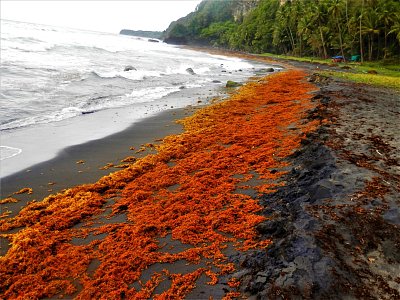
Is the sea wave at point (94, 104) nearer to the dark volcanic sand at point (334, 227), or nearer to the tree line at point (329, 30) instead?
the dark volcanic sand at point (334, 227)

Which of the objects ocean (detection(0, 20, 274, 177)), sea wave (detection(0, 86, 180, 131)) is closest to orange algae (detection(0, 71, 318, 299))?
ocean (detection(0, 20, 274, 177))

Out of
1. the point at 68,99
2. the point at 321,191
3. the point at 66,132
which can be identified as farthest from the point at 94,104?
the point at 321,191

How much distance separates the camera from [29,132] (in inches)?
559

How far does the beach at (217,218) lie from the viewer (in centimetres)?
510

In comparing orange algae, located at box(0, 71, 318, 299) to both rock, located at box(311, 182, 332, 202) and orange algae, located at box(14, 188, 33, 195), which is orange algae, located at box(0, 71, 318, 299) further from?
rock, located at box(311, 182, 332, 202)

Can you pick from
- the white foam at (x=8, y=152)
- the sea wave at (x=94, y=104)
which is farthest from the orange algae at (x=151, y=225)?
the sea wave at (x=94, y=104)

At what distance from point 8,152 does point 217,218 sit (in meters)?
9.17

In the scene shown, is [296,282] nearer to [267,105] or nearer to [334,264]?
[334,264]

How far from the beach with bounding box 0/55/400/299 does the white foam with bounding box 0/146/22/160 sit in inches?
69.4

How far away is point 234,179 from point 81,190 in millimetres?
4511

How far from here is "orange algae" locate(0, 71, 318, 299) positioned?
18.0ft

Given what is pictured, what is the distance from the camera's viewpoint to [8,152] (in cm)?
1170

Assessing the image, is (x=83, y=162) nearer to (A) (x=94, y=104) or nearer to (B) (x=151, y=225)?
(B) (x=151, y=225)

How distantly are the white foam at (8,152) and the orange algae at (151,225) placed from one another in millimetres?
4287
